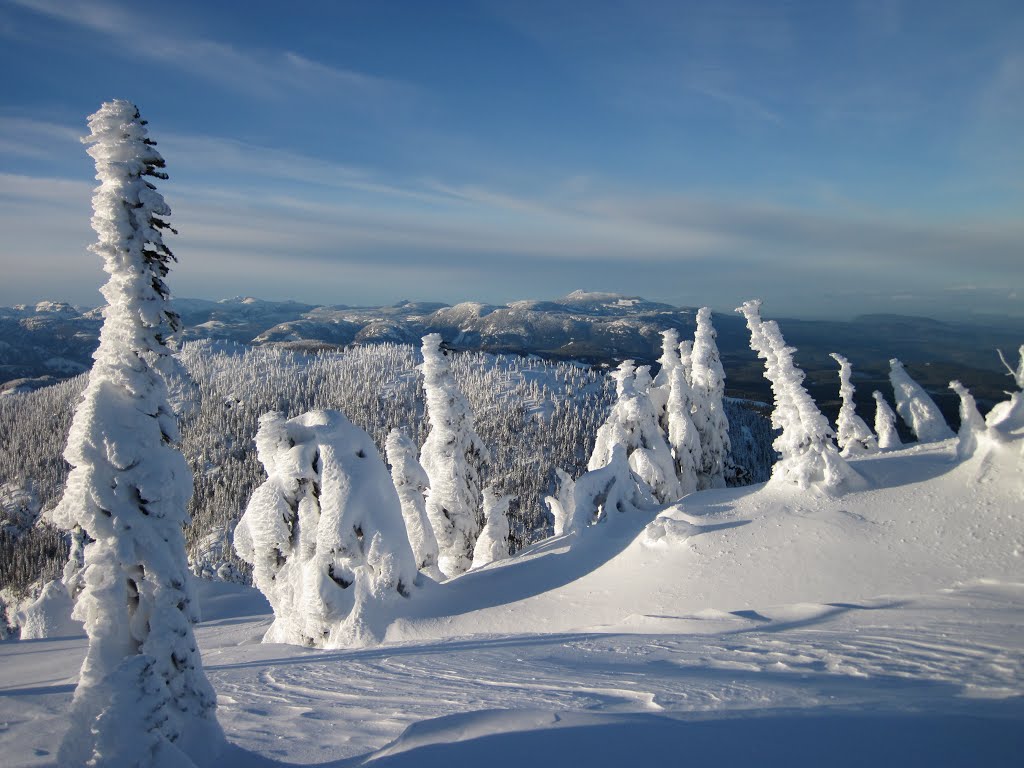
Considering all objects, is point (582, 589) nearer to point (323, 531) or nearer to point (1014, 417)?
point (323, 531)

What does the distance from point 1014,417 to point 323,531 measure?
74.0 ft

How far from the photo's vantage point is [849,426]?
28.6 metres

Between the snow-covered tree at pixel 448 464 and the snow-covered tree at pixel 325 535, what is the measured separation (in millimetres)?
7566

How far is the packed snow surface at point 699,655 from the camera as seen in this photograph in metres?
5.63

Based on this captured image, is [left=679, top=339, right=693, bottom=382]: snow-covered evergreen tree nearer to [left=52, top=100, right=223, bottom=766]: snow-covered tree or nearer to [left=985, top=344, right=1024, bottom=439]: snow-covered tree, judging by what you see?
[left=985, top=344, right=1024, bottom=439]: snow-covered tree

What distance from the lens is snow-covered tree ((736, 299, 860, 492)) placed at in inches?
710

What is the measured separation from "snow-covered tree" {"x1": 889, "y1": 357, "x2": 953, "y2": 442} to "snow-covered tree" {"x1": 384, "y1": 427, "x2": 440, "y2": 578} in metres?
25.6

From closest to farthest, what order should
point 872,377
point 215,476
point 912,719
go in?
point 912,719, point 215,476, point 872,377

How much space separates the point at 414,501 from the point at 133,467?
54.3ft

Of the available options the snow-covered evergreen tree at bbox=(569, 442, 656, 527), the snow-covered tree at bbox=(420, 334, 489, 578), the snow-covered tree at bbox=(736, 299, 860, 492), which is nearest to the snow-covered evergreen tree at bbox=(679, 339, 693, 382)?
the snow-covered evergreen tree at bbox=(569, 442, 656, 527)

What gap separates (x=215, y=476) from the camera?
404 feet

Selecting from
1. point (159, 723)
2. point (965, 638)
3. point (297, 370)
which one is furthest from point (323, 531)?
point (297, 370)

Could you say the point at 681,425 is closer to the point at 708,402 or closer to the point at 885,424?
the point at 708,402

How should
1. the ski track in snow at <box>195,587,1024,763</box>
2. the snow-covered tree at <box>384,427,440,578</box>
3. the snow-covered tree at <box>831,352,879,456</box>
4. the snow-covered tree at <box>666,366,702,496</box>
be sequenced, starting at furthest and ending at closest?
the snow-covered tree at <box>666,366,702,496</box>
the snow-covered tree at <box>831,352,879,456</box>
the snow-covered tree at <box>384,427,440,578</box>
the ski track in snow at <box>195,587,1024,763</box>
